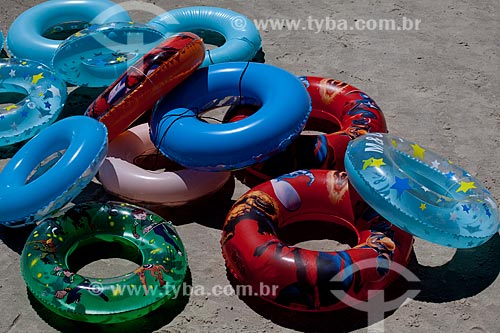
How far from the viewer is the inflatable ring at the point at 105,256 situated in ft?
15.0

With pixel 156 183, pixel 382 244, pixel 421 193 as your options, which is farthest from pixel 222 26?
pixel 382 244

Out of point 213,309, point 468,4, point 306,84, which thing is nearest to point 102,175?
point 213,309

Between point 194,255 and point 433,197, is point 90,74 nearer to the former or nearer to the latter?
point 194,255

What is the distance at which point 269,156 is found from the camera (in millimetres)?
5367

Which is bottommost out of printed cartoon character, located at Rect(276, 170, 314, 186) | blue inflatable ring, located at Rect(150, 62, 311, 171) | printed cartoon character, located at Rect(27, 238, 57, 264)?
printed cartoon character, located at Rect(27, 238, 57, 264)

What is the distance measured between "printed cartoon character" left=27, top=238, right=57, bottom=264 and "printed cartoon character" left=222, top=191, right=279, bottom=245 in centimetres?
112

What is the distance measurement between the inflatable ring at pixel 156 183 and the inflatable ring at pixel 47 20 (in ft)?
6.13

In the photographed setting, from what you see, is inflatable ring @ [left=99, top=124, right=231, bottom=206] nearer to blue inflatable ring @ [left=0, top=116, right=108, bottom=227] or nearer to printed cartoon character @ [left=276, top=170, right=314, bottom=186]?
blue inflatable ring @ [left=0, top=116, right=108, bottom=227]

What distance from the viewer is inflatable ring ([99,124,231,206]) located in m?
5.45

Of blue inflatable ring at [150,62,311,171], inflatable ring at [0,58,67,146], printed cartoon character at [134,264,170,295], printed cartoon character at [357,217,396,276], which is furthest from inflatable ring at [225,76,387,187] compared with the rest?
inflatable ring at [0,58,67,146]

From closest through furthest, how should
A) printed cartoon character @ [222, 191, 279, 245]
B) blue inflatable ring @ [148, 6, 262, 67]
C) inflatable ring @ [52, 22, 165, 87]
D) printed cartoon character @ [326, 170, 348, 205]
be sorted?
printed cartoon character @ [222, 191, 279, 245], printed cartoon character @ [326, 170, 348, 205], inflatable ring @ [52, 22, 165, 87], blue inflatable ring @ [148, 6, 262, 67]

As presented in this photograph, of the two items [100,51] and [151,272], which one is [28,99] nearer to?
[100,51]

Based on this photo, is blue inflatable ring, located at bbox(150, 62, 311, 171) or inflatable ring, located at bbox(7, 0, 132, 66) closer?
blue inflatable ring, located at bbox(150, 62, 311, 171)

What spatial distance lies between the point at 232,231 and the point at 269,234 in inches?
9.7
